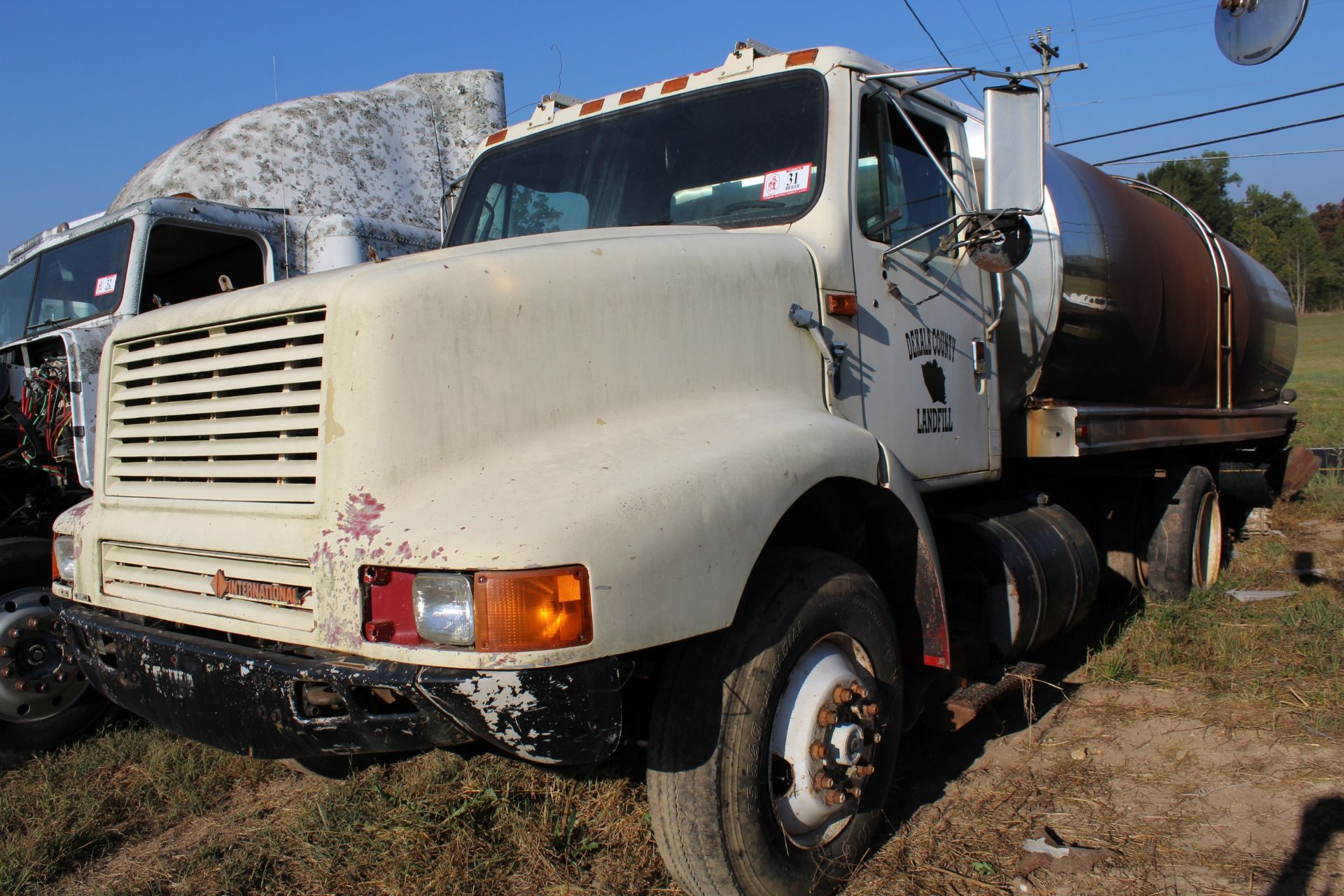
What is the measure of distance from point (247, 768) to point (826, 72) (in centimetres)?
343

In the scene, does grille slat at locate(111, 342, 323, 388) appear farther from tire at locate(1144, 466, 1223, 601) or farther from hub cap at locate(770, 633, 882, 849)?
tire at locate(1144, 466, 1223, 601)

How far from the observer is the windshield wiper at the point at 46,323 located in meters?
5.12

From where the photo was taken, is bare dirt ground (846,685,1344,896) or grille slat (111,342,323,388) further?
bare dirt ground (846,685,1344,896)

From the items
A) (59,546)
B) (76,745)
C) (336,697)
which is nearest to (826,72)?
(336,697)

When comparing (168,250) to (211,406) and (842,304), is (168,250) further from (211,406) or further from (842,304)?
(842,304)

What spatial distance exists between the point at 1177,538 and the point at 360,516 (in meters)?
5.49

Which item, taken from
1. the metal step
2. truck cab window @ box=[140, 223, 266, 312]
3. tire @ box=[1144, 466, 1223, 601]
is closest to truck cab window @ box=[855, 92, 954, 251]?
the metal step

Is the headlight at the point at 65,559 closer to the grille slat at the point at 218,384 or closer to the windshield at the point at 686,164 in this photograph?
the grille slat at the point at 218,384

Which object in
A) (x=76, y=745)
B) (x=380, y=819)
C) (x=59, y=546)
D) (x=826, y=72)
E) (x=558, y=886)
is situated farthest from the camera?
(x=76, y=745)

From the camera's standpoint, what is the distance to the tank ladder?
6.81 m

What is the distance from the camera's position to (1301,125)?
1636 cm

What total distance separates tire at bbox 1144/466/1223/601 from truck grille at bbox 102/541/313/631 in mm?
5488

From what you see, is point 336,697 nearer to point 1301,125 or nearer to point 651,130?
point 651,130

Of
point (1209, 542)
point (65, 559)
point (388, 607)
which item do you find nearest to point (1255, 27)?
point (1209, 542)
